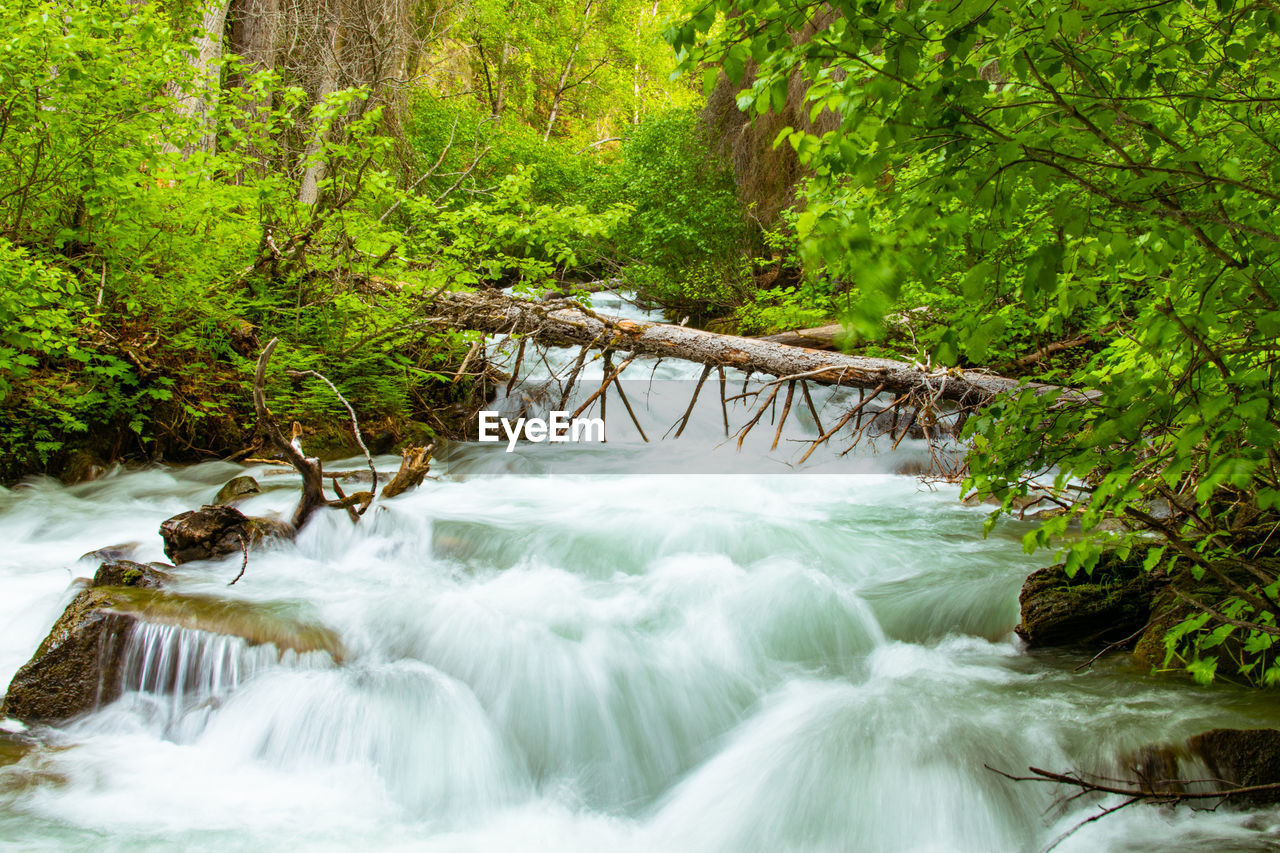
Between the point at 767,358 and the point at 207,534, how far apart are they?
428cm

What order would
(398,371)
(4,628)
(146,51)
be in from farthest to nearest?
(398,371), (146,51), (4,628)

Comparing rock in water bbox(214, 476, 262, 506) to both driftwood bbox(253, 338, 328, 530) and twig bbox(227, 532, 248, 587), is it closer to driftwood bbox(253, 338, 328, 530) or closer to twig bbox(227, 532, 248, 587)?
driftwood bbox(253, 338, 328, 530)

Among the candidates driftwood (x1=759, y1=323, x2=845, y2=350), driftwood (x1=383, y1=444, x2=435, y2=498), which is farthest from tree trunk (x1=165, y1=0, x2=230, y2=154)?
driftwood (x1=759, y1=323, x2=845, y2=350)

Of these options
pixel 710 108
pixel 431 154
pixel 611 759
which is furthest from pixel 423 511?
pixel 431 154

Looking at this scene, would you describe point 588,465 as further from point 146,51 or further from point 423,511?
point 146,51

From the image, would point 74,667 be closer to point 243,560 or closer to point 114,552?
point 243,560

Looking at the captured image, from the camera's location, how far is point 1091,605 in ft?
13.2

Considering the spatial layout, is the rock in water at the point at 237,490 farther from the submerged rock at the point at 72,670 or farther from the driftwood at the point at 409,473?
the submerged rock at the point at 72,670

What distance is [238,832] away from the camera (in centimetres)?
297

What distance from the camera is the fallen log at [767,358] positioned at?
20.8 feet

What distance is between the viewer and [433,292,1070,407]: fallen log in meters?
6.33

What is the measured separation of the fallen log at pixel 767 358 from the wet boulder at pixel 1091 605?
2073 mm

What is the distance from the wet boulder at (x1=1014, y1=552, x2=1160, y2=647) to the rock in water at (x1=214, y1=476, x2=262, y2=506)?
18.2 feet

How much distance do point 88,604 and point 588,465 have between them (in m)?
5.42
